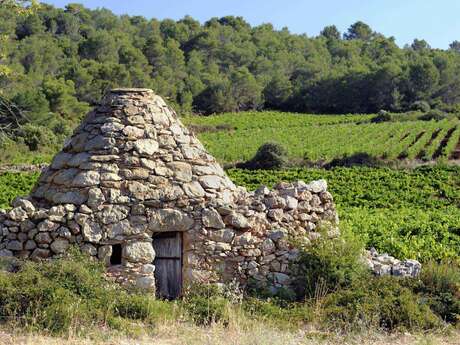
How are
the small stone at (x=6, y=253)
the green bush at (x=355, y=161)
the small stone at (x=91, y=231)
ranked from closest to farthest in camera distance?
the small stone at (x=6, y=253) → the small stone at (x=91, y=231) → the green bush at (x=355, y=161)

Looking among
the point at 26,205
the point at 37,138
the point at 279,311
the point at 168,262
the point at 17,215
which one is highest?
the point at 37,138

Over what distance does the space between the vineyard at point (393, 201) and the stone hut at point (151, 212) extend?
81.9 inches

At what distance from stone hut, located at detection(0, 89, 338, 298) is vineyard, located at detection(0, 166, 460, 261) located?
2.08m

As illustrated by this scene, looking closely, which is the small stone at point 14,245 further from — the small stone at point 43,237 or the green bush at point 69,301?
the green bush at point 69,301

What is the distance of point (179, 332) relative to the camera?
784cm

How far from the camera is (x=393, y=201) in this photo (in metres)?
30.7

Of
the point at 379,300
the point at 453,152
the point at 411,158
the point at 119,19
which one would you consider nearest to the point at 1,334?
the point at 379,300

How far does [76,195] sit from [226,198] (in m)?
2.29

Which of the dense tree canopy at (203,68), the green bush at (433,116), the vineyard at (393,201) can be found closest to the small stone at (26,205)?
the vineyard at (393,201)

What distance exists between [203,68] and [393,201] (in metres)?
64.6

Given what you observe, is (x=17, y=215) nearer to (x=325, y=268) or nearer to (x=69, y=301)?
(x=69, y=301)

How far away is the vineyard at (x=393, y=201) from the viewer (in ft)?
55.1

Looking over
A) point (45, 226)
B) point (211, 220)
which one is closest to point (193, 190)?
point (211, 220)

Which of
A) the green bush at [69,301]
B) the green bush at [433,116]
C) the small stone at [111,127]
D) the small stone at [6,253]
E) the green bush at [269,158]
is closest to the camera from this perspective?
the green bush at [69,301]
